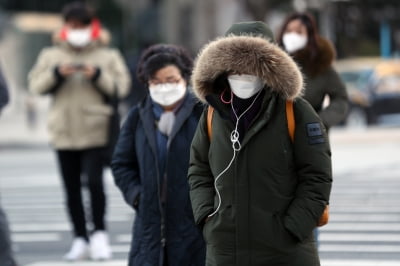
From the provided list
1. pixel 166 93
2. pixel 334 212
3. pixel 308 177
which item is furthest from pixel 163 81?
pixel 334 212

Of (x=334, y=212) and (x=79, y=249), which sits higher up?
(x=79, y=249)

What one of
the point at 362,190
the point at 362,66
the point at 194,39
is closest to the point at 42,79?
the point at 362,190

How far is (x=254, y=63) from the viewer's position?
456 centimetres

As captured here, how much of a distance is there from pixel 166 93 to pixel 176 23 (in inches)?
1684

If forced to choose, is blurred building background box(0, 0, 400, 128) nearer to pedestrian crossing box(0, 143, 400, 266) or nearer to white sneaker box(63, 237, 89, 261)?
pedestrian crossing box(0, 143, 400, 266)

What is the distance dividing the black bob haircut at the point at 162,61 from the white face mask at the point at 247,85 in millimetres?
1352

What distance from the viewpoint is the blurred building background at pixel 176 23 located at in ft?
113

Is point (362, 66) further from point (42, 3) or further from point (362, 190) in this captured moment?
point (362, 190)

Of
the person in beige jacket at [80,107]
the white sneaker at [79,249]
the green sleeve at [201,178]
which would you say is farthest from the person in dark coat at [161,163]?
the white sneaker at [79,249]

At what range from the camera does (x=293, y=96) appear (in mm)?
4555

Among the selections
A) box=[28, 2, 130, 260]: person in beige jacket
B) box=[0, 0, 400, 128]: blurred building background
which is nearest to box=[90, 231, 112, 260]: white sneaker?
box=[28, 2, 130, 260]: person in beige jacket

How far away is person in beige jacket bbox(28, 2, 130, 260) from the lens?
827 cm

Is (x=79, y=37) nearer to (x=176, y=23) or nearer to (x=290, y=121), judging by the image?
(x=290, y=121)

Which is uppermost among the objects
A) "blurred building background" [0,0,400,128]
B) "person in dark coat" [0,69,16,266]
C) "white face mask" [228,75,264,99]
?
"white face mask" [228,75,264,99]
